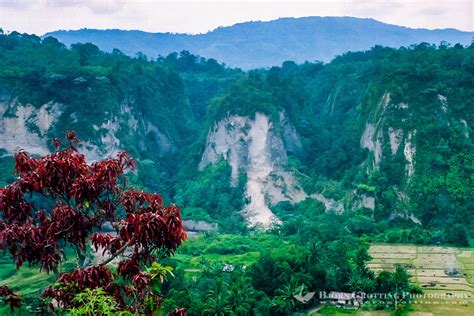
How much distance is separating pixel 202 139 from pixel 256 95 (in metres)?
6.04

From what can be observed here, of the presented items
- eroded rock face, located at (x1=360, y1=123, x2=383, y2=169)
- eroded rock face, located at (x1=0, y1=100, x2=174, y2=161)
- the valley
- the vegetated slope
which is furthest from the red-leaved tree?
the vegetated slope

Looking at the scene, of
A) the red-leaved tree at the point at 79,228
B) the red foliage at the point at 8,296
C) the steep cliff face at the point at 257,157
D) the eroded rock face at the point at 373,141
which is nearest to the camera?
the red-leaved tree at the point at 79,228

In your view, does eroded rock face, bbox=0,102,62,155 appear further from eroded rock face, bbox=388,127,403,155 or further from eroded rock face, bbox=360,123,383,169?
eroded rock face, bbox=388,127,403,155

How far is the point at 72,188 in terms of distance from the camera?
251 inches

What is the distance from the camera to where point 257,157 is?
46.4m

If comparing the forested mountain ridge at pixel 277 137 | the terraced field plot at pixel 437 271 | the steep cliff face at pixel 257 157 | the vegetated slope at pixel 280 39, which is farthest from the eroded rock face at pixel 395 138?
the vegetated slope at pixel 280 39

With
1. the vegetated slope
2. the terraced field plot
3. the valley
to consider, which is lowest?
the terraced field plot

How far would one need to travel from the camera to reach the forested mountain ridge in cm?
3841

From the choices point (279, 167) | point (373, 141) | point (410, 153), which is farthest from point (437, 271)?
point (279, 167)

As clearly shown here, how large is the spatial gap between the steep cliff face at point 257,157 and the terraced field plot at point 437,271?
10816 mm

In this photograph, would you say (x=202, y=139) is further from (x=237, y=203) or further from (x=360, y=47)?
(x=360, y=47)

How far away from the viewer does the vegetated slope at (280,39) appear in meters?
174

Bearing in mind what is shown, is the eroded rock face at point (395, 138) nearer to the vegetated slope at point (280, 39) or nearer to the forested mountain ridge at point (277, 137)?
the forested mountain ridge at point (277, 137)

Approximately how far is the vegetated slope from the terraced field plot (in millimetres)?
140437
